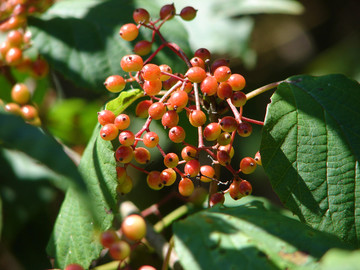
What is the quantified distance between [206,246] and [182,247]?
0.05 m

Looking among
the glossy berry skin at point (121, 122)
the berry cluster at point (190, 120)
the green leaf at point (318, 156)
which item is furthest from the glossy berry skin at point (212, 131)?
the glossy berry skin at point (121, 122)

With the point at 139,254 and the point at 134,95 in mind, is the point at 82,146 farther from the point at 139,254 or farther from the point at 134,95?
the point at 134,95

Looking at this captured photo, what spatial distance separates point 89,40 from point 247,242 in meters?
1.16

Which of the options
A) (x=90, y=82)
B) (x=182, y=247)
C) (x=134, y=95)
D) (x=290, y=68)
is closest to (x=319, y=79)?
(x=134, y=95)

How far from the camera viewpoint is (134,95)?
1.32 m

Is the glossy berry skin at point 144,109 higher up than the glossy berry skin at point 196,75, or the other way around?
the glossy berry skin at point 196,75

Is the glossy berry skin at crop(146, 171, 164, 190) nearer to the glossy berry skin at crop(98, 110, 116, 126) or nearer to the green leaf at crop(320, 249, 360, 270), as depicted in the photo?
the glossy berry skin at crop(98, 110, 116, 126)

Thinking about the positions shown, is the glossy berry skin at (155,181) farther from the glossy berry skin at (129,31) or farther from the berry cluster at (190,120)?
the glossy berry skin at (129,31)

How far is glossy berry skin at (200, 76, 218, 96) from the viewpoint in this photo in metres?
1.18

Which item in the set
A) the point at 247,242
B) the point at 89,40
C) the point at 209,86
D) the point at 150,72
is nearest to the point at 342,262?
the point at 247,242

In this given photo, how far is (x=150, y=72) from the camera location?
1.21 meters

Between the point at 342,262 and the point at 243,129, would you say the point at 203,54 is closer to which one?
the point at 243,129

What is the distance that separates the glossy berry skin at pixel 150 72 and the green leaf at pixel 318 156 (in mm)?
340

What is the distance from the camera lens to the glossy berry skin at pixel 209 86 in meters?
1.18
